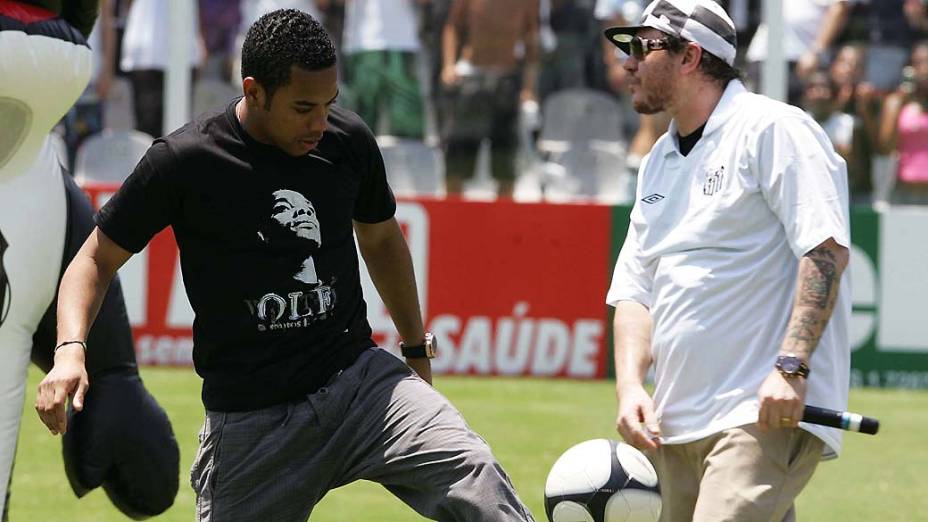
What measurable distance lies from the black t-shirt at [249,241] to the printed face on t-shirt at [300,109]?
3.0 inches

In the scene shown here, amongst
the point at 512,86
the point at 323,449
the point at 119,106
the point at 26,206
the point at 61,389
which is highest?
the point at 26,206

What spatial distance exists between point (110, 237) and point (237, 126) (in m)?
0.47

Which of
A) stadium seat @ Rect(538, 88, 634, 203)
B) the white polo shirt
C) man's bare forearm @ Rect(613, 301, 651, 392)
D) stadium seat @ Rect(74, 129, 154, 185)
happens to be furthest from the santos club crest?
Result: stadium seat @ Rect(538, 88, 634, 203)

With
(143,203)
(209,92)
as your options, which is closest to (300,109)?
(143,203)

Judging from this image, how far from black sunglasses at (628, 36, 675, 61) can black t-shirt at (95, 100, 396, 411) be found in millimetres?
868

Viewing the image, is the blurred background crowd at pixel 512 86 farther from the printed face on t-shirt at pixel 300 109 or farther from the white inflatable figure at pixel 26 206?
the printed face on t-shirt at pixel 300 109

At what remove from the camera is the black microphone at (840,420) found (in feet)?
13.4

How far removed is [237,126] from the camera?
4.49 m

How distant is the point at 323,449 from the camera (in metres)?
4.51

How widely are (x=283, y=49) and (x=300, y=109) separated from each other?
6.7 inches

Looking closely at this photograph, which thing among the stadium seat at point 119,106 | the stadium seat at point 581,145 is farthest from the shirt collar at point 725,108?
the stadium seat at point 119,106

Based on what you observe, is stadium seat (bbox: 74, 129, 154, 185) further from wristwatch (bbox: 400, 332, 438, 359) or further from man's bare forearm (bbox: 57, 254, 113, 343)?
man's bare forearm (bbox: 57, 254, 113, 343)

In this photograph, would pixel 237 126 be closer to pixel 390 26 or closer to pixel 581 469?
pixel 581 469

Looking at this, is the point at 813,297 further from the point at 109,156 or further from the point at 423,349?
the point at 109,156
